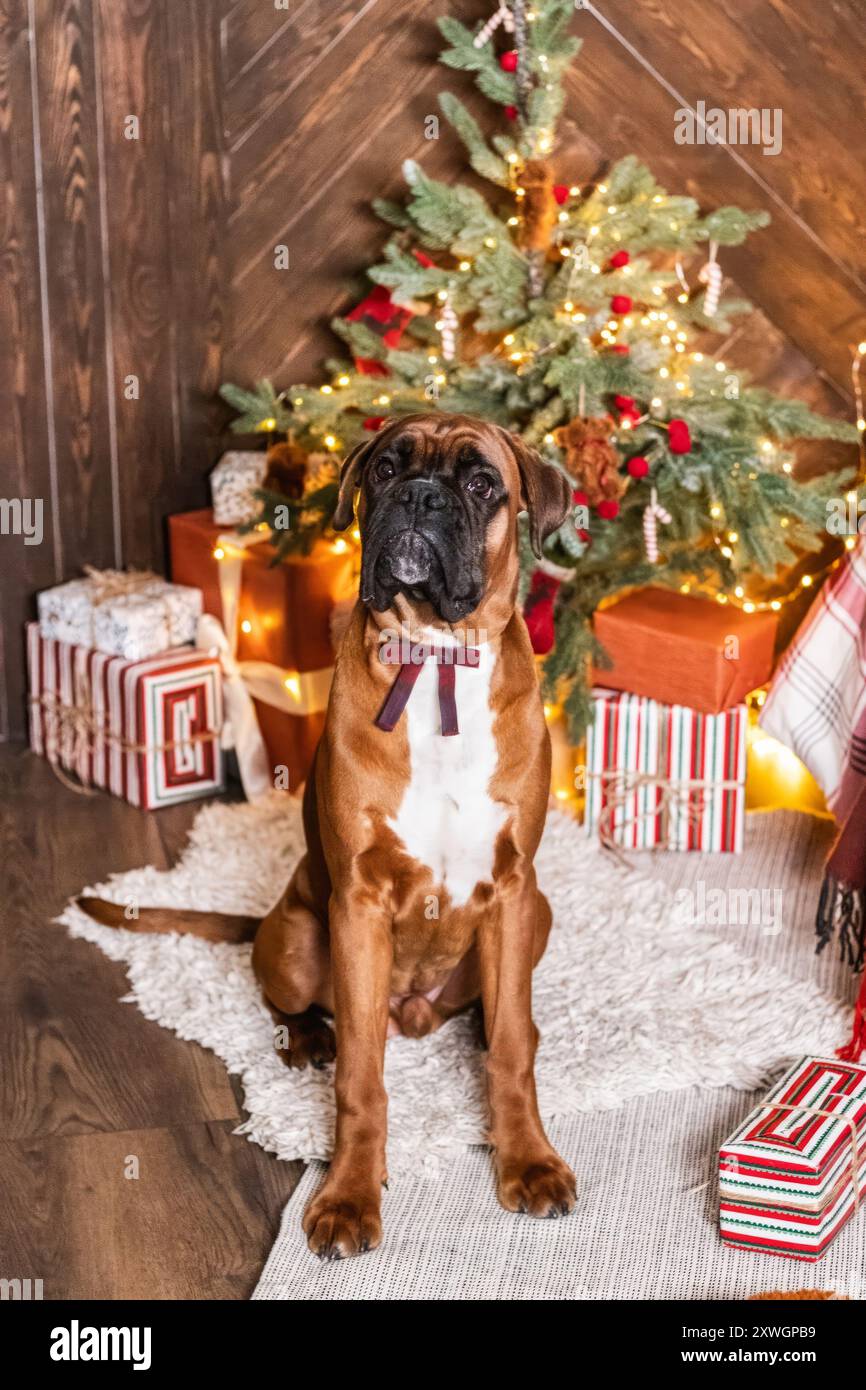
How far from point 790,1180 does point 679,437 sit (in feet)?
5.69

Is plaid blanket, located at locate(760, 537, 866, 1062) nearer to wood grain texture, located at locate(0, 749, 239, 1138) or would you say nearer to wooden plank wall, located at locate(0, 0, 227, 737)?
wood grain texture, located at locate(0, 749, 239, 1138)

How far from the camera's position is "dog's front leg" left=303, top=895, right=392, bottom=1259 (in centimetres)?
234

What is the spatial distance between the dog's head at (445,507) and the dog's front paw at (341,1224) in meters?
0.85

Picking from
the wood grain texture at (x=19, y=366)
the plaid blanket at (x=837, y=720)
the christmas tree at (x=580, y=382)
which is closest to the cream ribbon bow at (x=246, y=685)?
the christmas tree at (x=580, y=382)

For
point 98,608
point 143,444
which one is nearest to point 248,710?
point 98,608

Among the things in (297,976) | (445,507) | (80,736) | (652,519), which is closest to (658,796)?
(652,519)

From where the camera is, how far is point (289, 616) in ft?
12.9

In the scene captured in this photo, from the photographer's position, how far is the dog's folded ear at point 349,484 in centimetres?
249

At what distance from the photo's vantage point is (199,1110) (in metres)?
2.75

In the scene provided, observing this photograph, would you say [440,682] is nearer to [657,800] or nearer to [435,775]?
[435,775]

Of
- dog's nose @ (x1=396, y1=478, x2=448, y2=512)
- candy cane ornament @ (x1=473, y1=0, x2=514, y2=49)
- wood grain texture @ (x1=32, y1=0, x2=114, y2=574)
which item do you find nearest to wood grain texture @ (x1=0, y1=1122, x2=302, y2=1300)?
dog's nose @ (x1=396, y1=478, x2=448, y2=512)

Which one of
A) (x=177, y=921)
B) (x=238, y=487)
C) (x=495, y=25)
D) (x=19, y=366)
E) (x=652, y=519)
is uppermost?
(x=495, y=25)

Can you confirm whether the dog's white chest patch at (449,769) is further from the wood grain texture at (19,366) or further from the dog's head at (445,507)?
the wood grain texture at (19,366)
